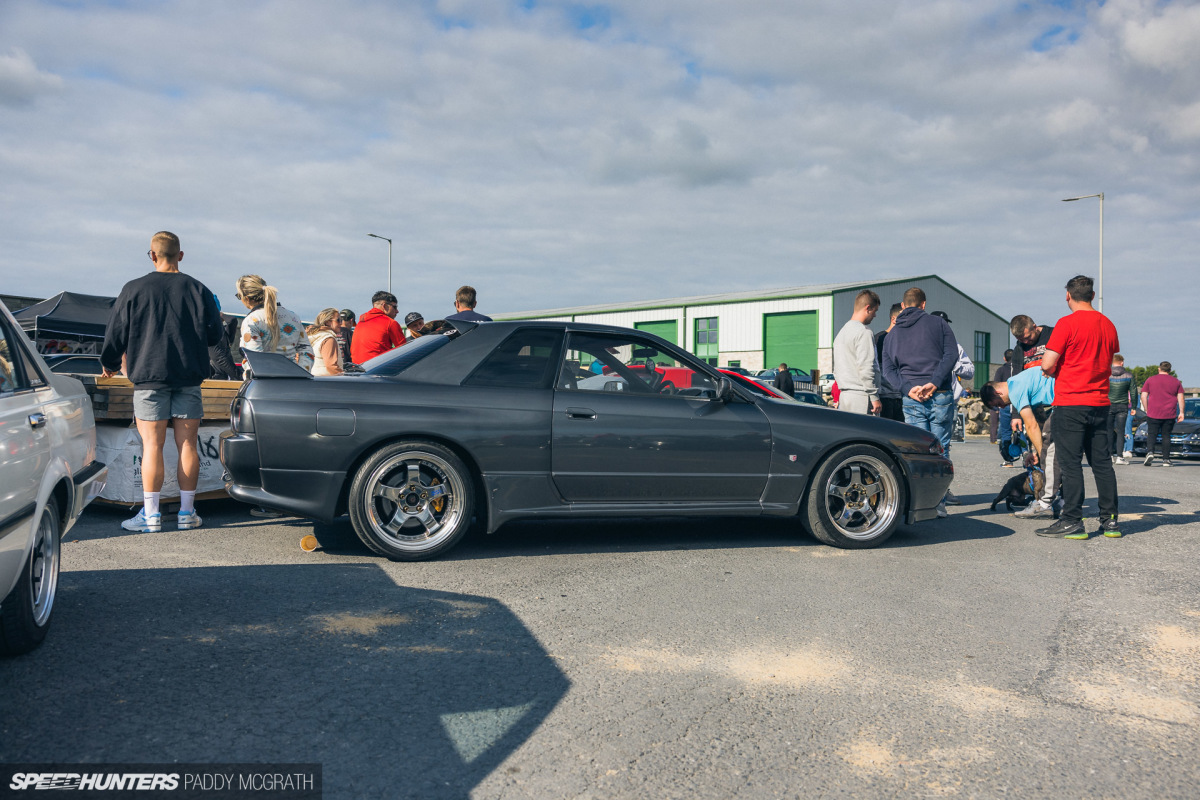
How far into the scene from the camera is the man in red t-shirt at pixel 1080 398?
6039mm

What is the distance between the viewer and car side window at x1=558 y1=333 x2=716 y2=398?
526 centimetres

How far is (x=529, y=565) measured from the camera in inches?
191

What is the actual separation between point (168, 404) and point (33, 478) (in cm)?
297

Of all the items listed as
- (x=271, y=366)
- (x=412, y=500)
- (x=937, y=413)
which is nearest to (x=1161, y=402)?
(x=937, y=413)

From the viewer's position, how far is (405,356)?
521cm

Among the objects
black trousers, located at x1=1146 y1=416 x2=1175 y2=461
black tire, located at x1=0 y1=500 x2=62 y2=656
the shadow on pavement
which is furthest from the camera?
black trousers, located at x1=1146 y1=416 x2=1175 y2=461

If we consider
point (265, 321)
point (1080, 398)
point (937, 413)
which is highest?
point (265, 321)

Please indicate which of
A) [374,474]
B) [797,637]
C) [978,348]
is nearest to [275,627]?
[374,474]

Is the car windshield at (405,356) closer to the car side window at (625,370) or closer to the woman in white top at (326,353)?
the car side window at (625,370)

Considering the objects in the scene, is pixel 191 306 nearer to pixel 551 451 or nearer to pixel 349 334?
pixel 551 451

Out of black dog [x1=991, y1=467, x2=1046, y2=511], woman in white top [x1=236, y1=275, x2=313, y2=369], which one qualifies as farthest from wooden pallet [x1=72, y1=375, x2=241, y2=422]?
black dog [x1=991, y1=467, x2=1046, y2=511]

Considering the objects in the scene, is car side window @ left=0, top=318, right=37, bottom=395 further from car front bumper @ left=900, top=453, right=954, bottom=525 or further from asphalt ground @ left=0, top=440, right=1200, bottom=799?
car front bumper @ left=900, top=453, right=954, bottom=525

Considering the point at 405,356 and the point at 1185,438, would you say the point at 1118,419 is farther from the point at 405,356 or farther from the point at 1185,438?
the point at 405,356

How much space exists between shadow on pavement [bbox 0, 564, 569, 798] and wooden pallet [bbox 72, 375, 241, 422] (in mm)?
2198
